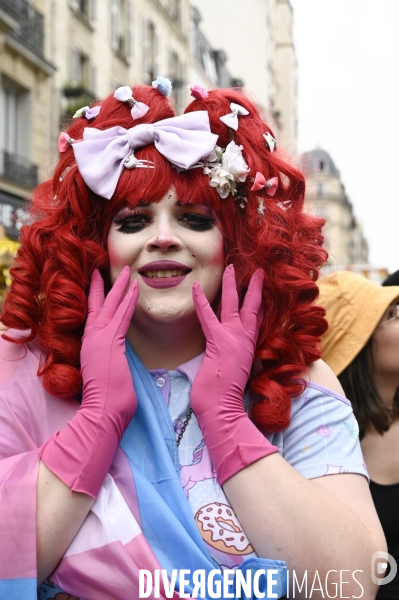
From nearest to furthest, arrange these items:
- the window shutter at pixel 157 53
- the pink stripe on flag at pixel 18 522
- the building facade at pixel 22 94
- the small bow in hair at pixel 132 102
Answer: the pink stripe on flag at pixel 18 522
the small bow in hair at pixel 132 102
the building facade at pixel 22 94
the window shutter at pixel 157 53

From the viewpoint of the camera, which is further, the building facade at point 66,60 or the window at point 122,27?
the window at point 122,27

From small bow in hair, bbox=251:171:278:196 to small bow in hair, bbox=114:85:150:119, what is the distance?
36cm

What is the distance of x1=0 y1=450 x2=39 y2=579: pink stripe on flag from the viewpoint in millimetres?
1631

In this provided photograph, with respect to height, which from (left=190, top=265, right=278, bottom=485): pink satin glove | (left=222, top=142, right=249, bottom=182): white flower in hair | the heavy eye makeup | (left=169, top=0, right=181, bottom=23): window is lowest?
(left=190, top=265, right=278, bottom=485): pink satin glove

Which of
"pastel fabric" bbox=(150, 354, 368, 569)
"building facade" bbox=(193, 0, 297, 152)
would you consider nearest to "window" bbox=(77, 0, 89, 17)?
"pastel fabric" bbox=(150, 354, 368, 569)

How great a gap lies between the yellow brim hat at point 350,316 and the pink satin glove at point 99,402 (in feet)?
4.55

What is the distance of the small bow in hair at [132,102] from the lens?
2.04m

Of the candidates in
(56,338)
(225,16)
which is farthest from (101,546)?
(225,16)

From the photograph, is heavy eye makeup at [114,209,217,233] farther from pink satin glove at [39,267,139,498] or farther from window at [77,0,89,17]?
window at [77,0,89,17]

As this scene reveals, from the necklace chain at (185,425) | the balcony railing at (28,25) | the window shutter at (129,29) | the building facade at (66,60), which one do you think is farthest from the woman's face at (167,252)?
the window shutter at (129,29)

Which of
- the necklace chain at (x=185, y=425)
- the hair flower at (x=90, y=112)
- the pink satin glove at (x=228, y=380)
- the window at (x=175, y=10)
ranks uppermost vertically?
the window at (x=175, y=10)

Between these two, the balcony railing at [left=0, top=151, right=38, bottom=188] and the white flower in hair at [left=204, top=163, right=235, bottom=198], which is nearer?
the white flower in hair at [left=204, top=163, right=235, bottom=198]

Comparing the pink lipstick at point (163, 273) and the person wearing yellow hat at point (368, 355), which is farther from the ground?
the pink lipstick at point (163, 273)

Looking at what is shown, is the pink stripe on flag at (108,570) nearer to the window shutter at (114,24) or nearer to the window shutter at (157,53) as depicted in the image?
the window shutter at (114,24)
